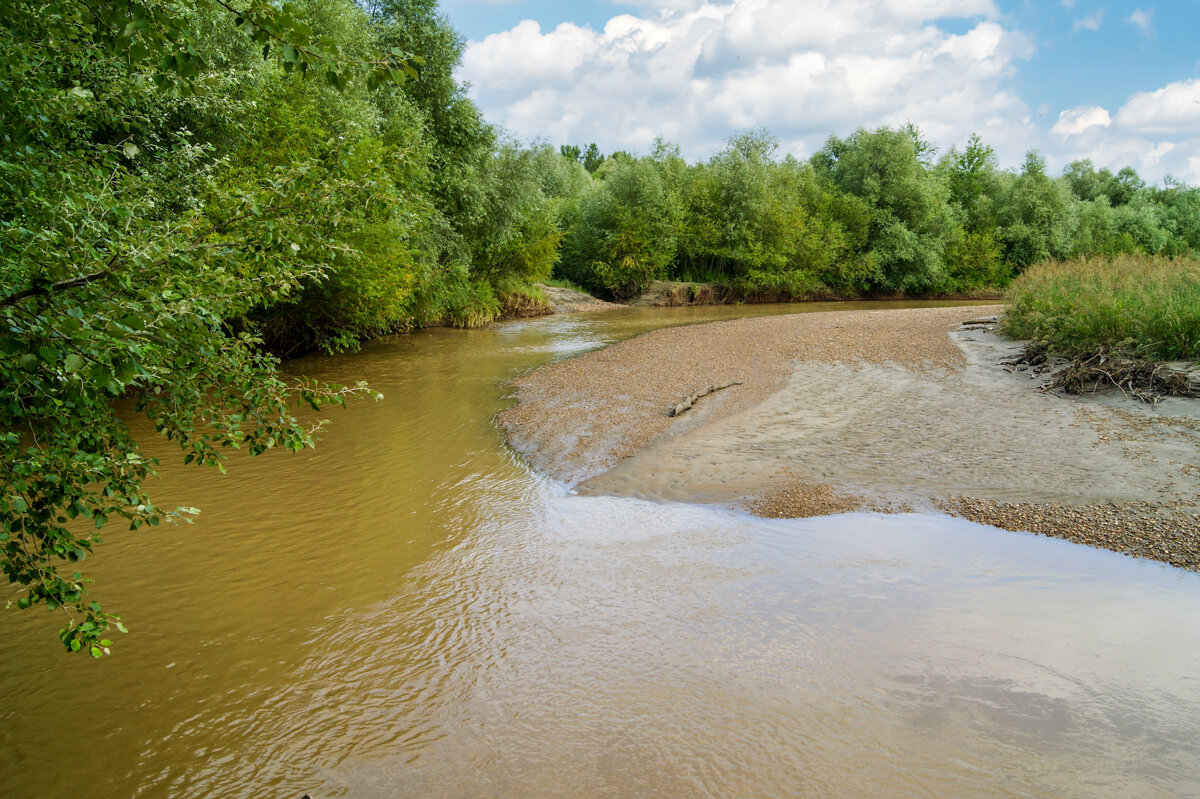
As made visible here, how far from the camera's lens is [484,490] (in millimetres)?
10219

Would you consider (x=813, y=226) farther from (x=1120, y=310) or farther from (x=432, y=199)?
(x=1120, y=310)

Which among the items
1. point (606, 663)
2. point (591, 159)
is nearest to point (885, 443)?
point (606, 663)

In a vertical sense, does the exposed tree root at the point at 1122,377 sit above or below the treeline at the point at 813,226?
below

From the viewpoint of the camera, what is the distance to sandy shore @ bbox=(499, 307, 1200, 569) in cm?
855

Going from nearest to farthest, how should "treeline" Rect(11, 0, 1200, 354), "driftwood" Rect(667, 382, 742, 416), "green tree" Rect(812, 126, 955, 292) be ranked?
1. "treeline" Rect(11, 0, 1200, 354)
2. "driftwood" Rect(667, 382, 742, 416)
3. "green tree" Rect(812, 126, 955, 292)

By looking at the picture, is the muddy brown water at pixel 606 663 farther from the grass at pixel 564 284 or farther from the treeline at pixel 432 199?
the grass at pixel 564 284

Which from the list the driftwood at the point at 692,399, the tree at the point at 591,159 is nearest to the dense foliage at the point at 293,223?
the driftwood at the point at 692,399

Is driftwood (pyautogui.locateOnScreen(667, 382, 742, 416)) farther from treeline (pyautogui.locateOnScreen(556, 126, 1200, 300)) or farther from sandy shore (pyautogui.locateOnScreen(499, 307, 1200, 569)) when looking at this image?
treeline (pyautogui.locateOnScreen(556, 126, 1200, 300))

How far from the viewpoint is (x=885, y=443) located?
36.2 feet

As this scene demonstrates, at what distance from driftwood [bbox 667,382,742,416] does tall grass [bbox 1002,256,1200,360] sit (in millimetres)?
7267

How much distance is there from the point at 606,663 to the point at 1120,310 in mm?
13883

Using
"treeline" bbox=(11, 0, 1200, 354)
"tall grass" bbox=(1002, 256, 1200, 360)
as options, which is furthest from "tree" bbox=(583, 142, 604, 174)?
"tall grass" bbox=(1002, 256, 1200, 360)

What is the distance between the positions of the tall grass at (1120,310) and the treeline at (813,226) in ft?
99.6

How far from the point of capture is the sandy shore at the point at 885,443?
8.55 meters
